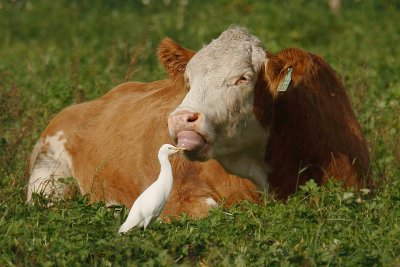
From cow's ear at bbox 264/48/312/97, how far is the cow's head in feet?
0.16

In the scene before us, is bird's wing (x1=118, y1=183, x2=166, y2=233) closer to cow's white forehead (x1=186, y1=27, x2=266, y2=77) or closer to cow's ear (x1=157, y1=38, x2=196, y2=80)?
cow's white forehead (x1=186, y1=27, x2=266, y2=77)

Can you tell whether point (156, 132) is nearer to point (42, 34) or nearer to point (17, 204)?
point (17, 204)

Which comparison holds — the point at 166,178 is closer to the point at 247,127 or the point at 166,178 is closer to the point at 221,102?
the point at 221,102

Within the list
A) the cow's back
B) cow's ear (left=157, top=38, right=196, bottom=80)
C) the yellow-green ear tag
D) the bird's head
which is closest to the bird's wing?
the bird's head

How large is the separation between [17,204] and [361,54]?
7.92 m

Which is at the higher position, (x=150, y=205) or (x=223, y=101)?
(x=223, y=101)

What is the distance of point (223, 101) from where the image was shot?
8117 millimetres

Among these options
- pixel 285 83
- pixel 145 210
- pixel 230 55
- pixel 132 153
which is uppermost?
pixel 230 55

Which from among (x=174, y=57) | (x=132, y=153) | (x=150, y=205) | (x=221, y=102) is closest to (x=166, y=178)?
(x=150, y=205)

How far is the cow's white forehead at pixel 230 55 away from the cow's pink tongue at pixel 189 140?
1.88 feet

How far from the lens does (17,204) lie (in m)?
7.61

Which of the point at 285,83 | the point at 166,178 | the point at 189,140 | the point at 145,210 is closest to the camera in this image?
the point at 145,210

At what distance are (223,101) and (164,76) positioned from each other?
424 cm

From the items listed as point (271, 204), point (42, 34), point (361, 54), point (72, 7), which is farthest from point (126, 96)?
point (72, 7)
